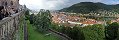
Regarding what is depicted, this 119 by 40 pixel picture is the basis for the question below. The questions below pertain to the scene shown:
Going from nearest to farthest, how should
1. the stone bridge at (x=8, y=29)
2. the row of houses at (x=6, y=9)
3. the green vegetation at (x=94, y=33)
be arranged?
the stone bridge at (x=8, y=29), the row of houses at (x=6, y=9), the green vegetation at (x=94, y=33)

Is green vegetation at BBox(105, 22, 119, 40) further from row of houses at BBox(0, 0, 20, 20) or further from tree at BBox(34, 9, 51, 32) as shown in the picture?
row of houses at BBox(0, 0, 20, 20)

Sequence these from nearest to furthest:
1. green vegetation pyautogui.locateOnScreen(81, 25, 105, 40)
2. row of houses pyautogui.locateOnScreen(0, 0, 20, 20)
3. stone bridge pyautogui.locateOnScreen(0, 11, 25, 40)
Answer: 1. stone bridge pyautogui.locateOnScreen(0, 11, 25, 40)
2. row of houses pyautogui.locateOnScreen(0, 0, 20, 20)
3. green vegetation pyautogui.locateOnScreen(81, 25, 105, 40)

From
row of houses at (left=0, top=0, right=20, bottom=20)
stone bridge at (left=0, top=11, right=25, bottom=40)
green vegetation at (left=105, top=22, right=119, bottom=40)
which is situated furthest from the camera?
green vegetation at (left=105, top=22, right=119, bottom=40)

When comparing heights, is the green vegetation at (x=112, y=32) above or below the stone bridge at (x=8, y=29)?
below

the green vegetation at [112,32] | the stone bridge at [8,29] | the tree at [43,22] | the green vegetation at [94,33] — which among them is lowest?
the green vegetation at [112,32]

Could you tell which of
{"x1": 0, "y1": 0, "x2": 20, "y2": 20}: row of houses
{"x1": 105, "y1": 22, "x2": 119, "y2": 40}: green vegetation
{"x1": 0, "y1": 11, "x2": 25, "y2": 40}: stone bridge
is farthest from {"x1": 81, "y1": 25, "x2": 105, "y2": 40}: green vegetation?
{"x1": 0, "y1": 11, "x2": 25, "y2": 40}: stone bridge

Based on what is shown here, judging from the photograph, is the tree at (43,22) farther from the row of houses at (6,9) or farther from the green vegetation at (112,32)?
the row of houses at (6,9)

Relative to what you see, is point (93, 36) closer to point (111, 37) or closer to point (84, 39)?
point (84, 39)

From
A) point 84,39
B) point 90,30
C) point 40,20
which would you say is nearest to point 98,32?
Result: point 90,30

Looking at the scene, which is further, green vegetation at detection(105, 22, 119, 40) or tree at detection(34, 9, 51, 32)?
green vegetation at detection(105, 22, 119, 40)

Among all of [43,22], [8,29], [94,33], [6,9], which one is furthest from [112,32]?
[8,29]

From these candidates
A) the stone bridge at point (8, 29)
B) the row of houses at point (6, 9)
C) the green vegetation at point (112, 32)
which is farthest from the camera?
the green vegetation at point (112, 32)

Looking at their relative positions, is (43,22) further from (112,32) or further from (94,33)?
(112,32)

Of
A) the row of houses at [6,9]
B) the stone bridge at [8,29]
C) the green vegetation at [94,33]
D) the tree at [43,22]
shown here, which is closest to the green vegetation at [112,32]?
the green vegetation at [94,33]
